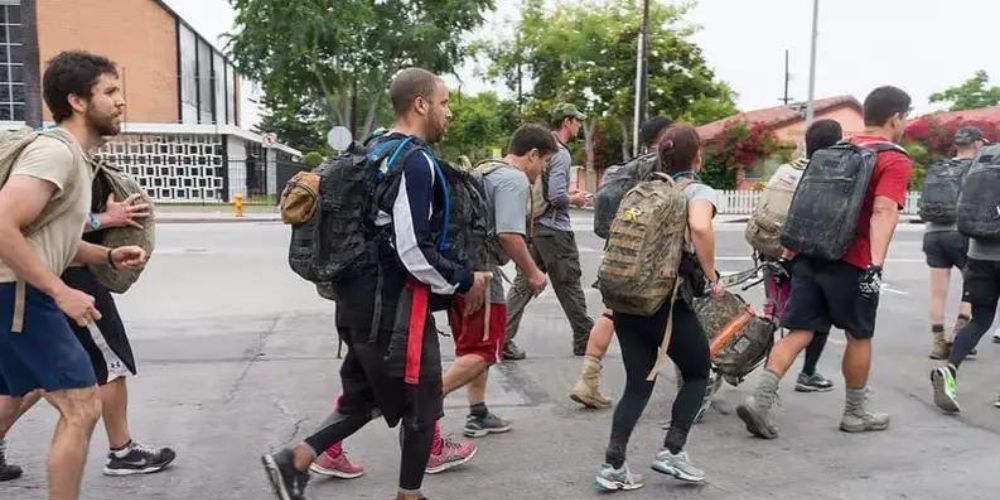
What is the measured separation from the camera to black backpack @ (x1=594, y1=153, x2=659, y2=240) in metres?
5.20

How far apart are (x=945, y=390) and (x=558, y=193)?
2.83 metres

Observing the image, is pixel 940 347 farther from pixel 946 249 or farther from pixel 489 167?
pixel 489 167

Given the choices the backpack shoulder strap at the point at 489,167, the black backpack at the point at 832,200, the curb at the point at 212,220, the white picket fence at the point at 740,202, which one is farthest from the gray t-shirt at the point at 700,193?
the white picket fence at the point at 740,202

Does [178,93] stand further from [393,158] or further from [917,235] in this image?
[393,158]

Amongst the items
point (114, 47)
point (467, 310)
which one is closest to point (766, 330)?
point (467, 310)

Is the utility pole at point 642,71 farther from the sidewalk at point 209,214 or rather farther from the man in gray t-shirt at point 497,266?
the man in gray t-shirt at point 497,266

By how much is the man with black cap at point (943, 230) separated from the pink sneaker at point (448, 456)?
14.6ft

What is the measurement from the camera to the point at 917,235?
20500mm

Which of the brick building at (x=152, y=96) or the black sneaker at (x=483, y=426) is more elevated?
the brick building at (x=152, y=96)

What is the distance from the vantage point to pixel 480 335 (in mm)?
4285

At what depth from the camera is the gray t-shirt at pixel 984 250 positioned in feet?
17.7

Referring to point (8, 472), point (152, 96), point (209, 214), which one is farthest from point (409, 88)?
point (152, 96)

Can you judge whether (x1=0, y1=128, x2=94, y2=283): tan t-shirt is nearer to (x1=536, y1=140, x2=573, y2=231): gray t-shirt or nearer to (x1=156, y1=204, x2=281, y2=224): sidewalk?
(x1=536, y1=140, x2=573, y2=231): gray t-shirt

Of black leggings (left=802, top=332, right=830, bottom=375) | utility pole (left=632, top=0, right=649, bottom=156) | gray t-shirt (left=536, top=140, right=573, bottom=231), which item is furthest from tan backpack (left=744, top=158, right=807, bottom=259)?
utility pole (left=632, top=0, right=649, bottom=156)
